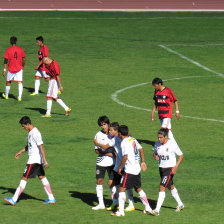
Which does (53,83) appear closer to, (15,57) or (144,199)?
(15,57)

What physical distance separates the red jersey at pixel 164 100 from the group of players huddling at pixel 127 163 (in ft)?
15.4

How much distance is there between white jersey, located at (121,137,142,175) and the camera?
14188mm

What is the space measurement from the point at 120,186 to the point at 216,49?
2720 cm

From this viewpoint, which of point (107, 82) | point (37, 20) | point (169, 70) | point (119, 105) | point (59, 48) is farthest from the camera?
point (37, 20)

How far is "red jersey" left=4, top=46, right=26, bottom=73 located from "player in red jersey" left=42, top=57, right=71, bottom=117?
3.10 meters

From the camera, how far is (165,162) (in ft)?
47.9

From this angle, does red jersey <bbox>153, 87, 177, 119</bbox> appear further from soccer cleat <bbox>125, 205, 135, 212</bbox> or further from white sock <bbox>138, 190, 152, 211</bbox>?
white sock <bbox>138, 190, 152, 211</bbox>

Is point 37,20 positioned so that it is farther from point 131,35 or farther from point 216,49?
point 216,49

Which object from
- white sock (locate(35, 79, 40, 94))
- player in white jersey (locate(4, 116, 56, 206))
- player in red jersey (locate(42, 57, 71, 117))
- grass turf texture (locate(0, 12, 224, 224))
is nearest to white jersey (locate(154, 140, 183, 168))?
grass turf texture (locate(0, 12, 224, 224))

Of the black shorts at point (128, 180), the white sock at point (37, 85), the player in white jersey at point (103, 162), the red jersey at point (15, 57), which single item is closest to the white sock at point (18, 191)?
the player in white jersey at point (103, 162)

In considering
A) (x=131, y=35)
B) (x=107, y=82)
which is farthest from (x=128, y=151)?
(x=131, y=35)

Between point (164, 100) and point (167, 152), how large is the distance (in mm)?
5153
